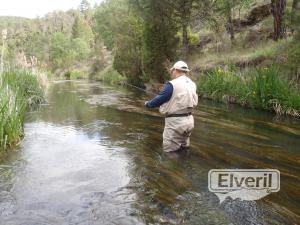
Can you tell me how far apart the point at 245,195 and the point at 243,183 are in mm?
413

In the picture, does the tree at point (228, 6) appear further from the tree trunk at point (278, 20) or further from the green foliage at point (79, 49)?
the green foliage at point (79, 49)

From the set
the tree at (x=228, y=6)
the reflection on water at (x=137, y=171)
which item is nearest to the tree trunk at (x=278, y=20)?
the tree at (x=228, y=6)

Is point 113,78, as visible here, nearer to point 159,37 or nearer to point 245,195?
point 159,37

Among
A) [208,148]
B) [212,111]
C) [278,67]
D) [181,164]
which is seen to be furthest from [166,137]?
[278,67]

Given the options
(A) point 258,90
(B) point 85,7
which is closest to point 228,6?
(A) point 258,90

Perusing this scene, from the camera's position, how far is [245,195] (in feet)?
17.6

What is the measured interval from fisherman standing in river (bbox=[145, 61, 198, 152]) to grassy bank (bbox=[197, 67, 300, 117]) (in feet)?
19.4

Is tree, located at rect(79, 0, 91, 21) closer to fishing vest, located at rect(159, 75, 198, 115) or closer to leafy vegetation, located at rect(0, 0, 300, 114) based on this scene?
leafy vegetation, located at rect(0, 0, 300, 114)

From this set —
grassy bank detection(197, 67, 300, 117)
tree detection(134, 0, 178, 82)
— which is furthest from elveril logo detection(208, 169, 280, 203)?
tree detection(134, 0, 178, 82)

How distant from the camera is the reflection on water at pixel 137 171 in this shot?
489cm

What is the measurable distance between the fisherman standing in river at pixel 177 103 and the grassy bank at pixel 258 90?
19.4 feet

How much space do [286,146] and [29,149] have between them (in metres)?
5.31

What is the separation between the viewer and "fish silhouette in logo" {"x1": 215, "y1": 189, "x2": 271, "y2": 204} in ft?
17.3

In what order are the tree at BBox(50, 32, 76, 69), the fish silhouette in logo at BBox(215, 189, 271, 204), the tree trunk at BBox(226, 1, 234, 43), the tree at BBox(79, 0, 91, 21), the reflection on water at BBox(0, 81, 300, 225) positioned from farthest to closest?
the tree at BBox(79, 0, 91, 21), the tree at BBox(50, 32, 76, 69), the tree trunk at BBox(226, 1, 234, 43), the fish silhouette in logo at BBox(215, 189, 271, 204), the reflection on water at BBox(0, 81, 300, 225)
